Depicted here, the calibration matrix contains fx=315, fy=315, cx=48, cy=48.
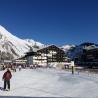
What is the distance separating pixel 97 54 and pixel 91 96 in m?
127

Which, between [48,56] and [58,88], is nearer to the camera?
[58,88]

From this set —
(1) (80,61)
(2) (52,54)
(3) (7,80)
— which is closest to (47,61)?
(2) (52,54)

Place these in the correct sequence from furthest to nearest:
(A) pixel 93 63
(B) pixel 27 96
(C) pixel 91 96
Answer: (A) pixel 93 63
(B) pixel 27 96
(C) pixel 91 96

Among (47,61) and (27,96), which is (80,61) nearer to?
(47,61)

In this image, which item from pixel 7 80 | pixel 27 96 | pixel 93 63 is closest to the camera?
pixel 27 96

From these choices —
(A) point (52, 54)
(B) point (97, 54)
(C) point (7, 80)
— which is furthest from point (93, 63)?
(C) point (7, 80)

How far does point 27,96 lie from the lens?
21844 millimetres

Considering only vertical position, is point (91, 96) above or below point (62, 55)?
below

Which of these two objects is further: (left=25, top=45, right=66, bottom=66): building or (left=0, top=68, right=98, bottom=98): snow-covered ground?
(left=25, top=45, right=66, bottom=66): building

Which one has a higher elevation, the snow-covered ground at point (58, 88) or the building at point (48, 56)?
the building at point (48, 56)

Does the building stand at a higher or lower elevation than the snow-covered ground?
higher

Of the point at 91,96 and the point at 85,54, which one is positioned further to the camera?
the point at 85,54

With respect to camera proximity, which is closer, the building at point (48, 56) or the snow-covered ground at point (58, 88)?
the snow-covered ground at point (58, 88)

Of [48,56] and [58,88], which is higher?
[48,56]
